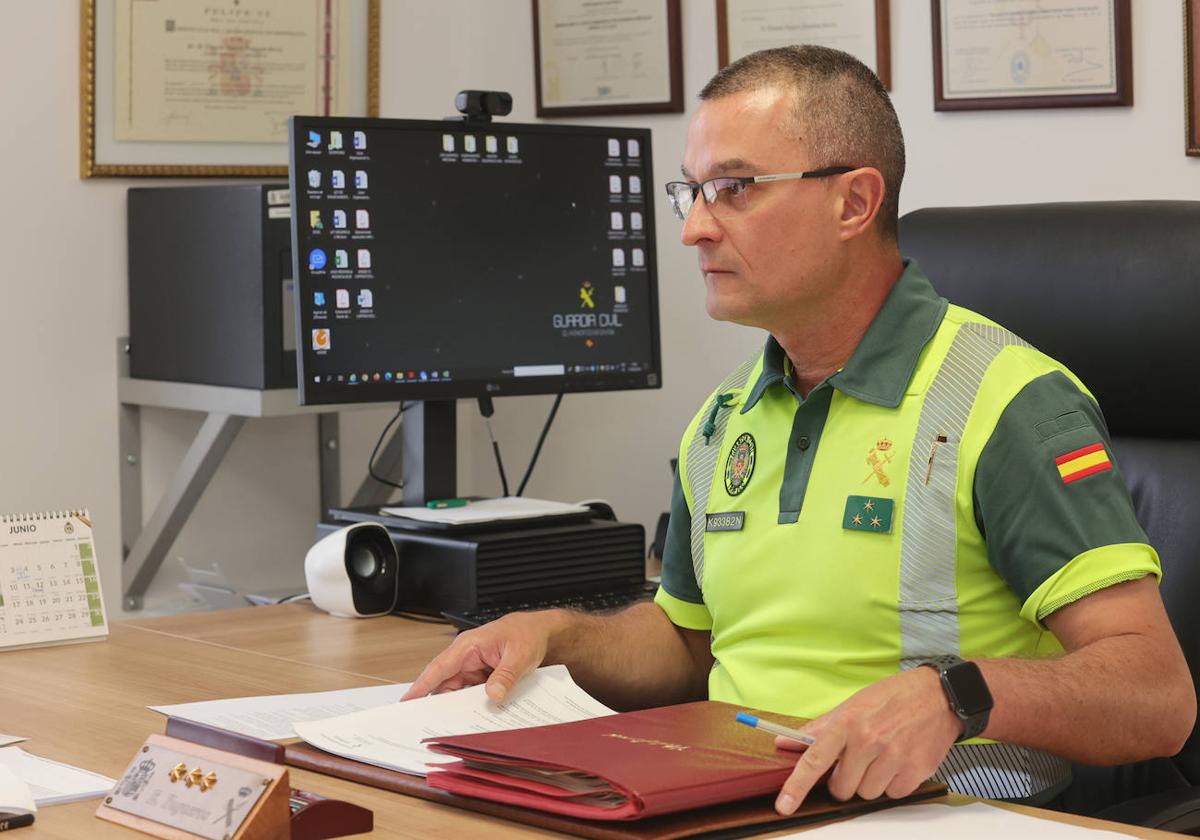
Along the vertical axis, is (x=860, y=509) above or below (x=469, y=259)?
below

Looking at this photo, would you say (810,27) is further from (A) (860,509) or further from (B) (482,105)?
(A) (860,509)

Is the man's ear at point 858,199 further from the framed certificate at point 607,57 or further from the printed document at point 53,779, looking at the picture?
the framed certificate at point 607,57

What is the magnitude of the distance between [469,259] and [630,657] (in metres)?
0.85

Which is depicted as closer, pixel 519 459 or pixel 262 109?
pixel 262 109

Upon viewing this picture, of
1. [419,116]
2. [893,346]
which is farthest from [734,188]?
[419,116]

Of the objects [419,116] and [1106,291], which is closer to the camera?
[1106,291]

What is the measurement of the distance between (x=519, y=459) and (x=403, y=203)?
2.98ft

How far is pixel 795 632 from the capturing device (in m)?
1.48

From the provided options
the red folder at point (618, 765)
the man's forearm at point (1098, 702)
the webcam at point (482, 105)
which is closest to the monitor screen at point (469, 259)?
the webcam at point (482, 105)

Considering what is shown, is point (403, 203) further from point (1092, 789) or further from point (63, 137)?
point (1092, 789)

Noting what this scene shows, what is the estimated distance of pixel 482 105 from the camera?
2283 mm

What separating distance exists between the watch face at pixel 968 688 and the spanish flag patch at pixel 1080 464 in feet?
0.78

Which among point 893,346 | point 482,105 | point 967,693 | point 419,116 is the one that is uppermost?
point 419,116

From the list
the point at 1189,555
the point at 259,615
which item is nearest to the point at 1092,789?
the point at 1189,555
